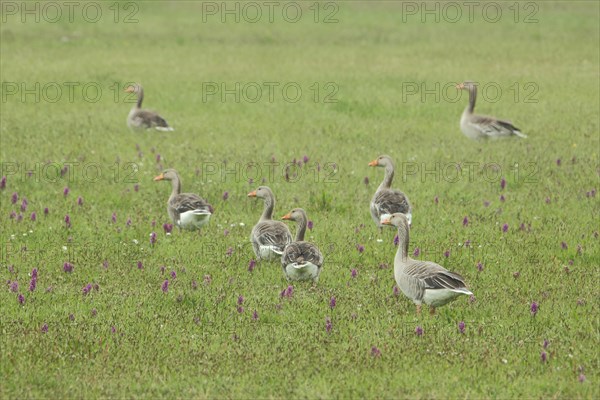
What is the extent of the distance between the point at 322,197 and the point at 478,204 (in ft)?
9.36

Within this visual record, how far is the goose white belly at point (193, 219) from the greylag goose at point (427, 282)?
384 centimetres

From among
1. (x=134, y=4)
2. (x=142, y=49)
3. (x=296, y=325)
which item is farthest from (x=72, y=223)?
(x=134, y=4)

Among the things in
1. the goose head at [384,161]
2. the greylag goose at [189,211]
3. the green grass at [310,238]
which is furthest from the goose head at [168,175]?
the goose head at [384,161]

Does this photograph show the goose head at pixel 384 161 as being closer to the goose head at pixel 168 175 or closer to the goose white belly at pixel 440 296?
the goose head at pixel 168 175

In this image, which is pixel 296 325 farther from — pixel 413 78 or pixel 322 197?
pixel 413 78

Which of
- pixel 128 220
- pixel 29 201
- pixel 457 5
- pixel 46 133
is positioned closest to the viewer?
pixel 128 220

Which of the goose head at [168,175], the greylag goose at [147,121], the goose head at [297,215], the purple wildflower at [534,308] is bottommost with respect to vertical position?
the greylag goose at [147,121]

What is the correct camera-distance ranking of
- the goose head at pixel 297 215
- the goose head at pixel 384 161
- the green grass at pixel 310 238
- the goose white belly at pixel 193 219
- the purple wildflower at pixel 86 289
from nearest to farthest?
the green grass at pixel 310 238 → the purple wildflower at pixel 86 289 → the goose head at pixel 297 215 → the goose white belly at pixel 193 219 → the goose head at pixel 384 161

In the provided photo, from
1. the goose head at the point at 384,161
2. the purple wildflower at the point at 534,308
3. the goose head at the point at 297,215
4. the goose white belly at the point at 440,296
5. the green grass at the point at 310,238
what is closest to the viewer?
the green grass at the point at 310,238

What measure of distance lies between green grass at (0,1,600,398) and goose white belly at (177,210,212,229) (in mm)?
229

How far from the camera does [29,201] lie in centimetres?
1537

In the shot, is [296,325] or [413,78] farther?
[413,78]

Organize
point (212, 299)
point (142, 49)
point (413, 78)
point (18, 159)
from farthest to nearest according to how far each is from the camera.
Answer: point (142, 49) → point (413, 78) → point (18, 159) → point (212, 299)

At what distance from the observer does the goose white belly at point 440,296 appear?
9.90 metres
